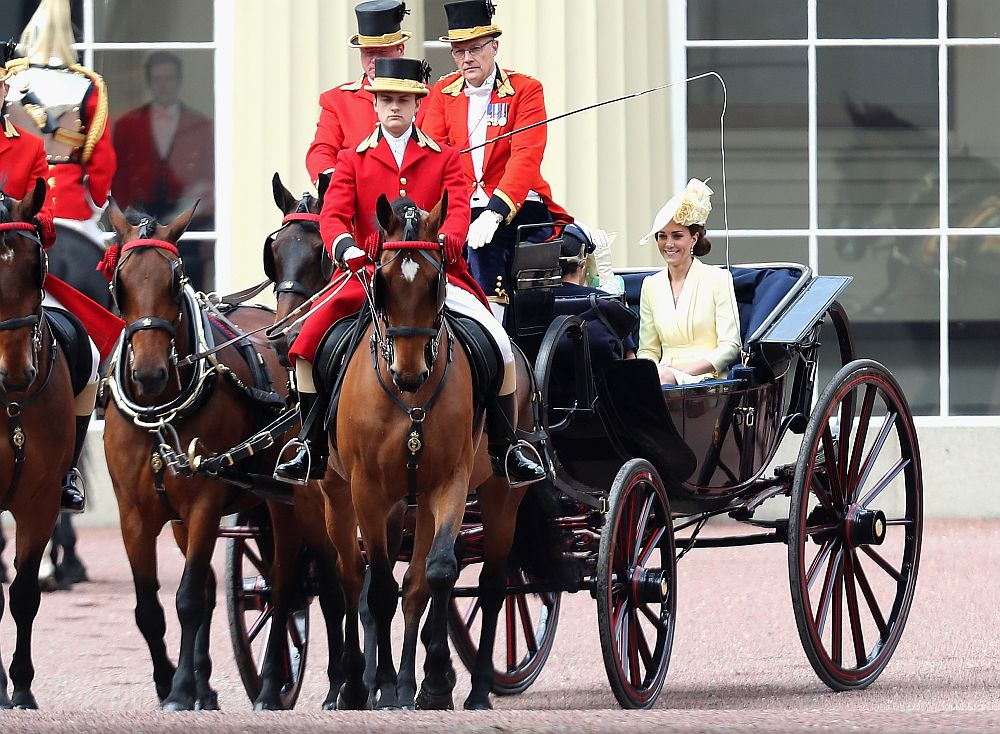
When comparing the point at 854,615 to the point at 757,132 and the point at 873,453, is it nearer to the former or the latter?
the point at 873,453

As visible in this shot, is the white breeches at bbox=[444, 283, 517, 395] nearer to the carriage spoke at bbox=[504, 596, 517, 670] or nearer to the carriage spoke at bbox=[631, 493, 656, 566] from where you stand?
the carriage spoke at bbox=[631, 493, 656, 566]

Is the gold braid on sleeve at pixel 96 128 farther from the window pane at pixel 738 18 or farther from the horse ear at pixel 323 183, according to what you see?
the window pane at pixel 738 18

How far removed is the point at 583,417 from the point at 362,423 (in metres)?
1.08

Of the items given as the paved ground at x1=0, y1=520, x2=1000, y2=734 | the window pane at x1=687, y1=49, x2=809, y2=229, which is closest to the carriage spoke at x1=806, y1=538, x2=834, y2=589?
the paved ground at x1=0, y1=520, x2=1000, y2=734

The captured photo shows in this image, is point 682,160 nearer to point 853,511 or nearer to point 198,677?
point 853,511

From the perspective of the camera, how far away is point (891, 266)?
11.4 meters

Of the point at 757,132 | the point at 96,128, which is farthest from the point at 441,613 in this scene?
the point at 757,132

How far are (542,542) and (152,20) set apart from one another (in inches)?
237

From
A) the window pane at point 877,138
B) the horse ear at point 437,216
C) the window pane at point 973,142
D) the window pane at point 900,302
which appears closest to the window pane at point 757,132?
the window pane at point 877,138

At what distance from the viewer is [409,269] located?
213 inches

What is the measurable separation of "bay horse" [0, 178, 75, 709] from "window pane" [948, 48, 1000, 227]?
6.76 meters

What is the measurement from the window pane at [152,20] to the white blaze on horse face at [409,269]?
6.16 m

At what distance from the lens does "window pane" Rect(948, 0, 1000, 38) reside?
11305 millimetres

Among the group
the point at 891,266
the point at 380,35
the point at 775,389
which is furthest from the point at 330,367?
the point at 891,266
